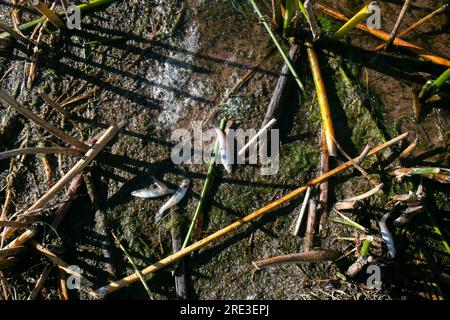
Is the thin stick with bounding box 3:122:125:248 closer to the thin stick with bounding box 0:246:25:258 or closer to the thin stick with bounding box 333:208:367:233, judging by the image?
the thin stick with bounding box 0:246:25:258

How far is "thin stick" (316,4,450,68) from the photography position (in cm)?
A: 309

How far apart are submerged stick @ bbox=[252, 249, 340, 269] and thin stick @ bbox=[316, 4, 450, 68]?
139 cm

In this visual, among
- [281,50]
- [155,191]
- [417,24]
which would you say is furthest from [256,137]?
[417,24]

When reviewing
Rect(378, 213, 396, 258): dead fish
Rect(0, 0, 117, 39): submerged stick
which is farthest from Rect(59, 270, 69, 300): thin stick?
Rect(378, 213, 396, 258): dead fish

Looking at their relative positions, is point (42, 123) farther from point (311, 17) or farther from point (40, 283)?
point (311, 17)

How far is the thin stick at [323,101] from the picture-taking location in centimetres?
305

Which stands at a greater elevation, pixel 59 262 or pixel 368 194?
pixel 368 194

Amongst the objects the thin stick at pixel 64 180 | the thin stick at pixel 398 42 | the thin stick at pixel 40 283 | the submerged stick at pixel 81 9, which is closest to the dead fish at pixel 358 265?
the thin stick at pixel 398 42

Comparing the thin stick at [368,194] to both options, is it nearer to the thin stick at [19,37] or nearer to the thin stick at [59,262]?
the thin stick at [59,262]

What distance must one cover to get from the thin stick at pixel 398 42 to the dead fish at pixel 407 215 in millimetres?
963

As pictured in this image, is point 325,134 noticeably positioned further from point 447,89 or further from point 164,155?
point 164,155

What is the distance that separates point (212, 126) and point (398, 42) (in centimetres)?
136

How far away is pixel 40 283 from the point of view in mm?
3047

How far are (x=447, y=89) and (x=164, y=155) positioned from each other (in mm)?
1906
